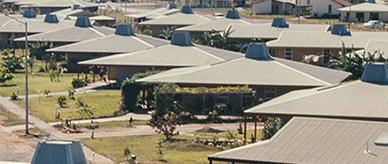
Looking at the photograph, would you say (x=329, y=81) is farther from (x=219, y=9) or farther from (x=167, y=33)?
(x=219, y=9)

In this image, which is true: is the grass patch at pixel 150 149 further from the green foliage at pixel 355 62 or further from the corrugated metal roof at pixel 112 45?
the corrugated metal roof at pixel 112 45

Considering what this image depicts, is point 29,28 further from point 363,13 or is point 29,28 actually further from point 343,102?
point 343,102

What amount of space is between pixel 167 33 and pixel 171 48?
93.9ft

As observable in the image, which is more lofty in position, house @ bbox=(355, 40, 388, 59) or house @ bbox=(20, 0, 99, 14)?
house @ bbox=(20, 0, 99, 14)

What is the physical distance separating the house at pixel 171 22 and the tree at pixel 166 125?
5904 cm

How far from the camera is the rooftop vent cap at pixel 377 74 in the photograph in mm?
→ 54688

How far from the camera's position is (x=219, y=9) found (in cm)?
15775

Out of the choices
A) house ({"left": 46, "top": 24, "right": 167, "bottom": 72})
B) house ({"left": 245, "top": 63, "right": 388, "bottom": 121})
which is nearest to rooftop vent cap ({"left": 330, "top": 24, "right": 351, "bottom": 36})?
house ({"left": 46, "top": 24, "right": 167, "bottom": 72})

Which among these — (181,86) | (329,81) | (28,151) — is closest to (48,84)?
(181,86)

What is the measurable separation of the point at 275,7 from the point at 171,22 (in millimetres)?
30039

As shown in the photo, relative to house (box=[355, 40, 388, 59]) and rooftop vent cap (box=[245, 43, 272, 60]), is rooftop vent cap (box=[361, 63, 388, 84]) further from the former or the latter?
house (box=[355, 40, 388, 59])

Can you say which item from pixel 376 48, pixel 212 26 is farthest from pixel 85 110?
pixel 212 26

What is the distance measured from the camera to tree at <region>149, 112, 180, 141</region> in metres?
54.0

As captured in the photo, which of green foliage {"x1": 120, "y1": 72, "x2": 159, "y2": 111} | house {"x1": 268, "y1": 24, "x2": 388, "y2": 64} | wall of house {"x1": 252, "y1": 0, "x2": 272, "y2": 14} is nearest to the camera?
green foliage {"x1": 120, "y1": 72, "x2": 159, "y2": 111}
